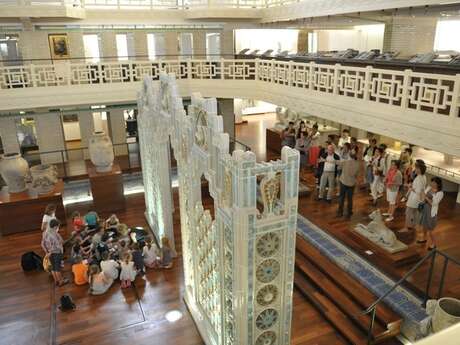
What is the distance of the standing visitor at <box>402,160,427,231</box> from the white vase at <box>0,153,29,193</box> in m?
9.45

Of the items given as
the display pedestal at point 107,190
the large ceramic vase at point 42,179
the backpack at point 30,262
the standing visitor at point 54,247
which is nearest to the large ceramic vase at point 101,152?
the display pedestal at point 107,190

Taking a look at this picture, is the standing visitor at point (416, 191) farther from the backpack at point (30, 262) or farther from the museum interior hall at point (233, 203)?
the backpack at point (30, 262)

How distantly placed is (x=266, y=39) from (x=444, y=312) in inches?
665

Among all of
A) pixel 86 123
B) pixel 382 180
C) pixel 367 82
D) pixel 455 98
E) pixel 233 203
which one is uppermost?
pixel 367 82

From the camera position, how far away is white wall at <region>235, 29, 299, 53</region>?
19.3 m

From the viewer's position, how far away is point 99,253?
323 inches

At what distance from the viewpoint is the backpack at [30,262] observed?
839 cm

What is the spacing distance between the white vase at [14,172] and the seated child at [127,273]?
4.57 m

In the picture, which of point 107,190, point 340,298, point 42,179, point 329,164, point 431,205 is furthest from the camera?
point 107,190

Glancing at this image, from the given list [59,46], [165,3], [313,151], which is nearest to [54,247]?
[313,151]

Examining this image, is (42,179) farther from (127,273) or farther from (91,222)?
(127,273)

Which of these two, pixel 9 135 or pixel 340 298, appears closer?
pixel 340 298

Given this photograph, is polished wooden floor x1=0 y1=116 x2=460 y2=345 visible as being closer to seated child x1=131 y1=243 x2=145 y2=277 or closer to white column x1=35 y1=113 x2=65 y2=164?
seated child x1=131 y1=243 x2=145 y2=277

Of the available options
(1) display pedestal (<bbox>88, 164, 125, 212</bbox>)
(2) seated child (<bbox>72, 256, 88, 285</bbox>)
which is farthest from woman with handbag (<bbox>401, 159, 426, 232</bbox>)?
(1) display pedestal (<bbox>88, 164, 125, 212</bbox>)
